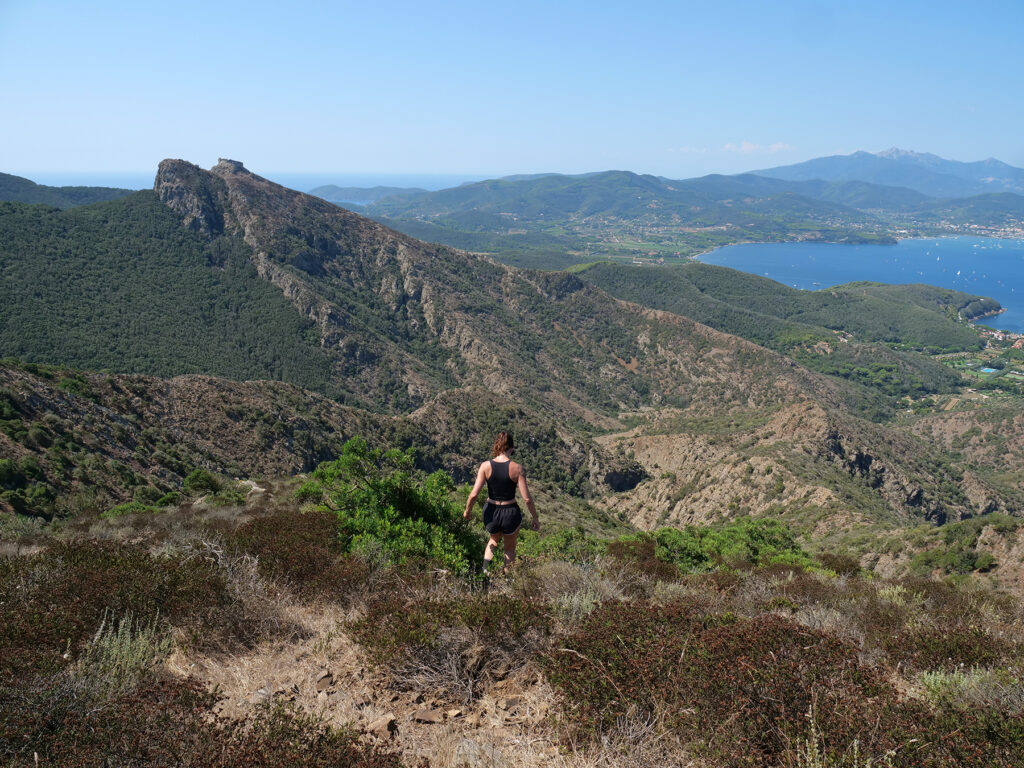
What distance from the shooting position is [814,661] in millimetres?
4891

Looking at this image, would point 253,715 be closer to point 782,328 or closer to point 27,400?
point 27,400

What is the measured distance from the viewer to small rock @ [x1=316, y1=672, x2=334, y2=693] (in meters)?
5.25

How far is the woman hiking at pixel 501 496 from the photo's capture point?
25.0 feet

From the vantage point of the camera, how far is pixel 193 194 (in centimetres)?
10738

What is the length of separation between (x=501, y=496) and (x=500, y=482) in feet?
0.74

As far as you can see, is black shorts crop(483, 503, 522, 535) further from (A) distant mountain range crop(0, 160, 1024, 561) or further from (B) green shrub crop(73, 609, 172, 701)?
(A) distant mountain range crop(0, 160, 1024, 561)

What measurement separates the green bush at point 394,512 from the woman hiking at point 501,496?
2.23ft

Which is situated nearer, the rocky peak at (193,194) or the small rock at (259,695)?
the small rock at (259,695)

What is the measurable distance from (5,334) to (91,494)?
51.5 m

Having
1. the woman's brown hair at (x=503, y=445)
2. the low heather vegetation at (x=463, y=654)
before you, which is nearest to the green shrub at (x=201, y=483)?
the low heather vegetation at (x=463, y=654)

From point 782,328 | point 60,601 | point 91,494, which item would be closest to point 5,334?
point 91,494

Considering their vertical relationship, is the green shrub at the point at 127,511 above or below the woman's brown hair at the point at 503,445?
below

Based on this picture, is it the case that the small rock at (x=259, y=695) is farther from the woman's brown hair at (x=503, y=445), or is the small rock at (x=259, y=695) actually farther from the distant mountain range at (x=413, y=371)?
the distant mountain range at (x=413, y=371)

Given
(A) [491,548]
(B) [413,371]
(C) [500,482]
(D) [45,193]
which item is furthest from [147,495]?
(D) [45,193]
